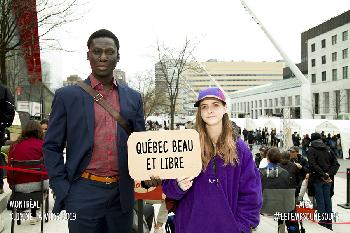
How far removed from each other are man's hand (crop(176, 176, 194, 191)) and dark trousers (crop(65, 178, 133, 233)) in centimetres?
45

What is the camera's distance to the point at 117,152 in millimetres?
2717

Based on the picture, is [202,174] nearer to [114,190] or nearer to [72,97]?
[114,190]

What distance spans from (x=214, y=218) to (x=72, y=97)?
1.26 meters

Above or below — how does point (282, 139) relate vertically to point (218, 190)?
below

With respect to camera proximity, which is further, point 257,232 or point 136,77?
point 136,77

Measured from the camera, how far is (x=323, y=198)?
318 inches

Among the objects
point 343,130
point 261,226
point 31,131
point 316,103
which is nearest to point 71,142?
point 31,131

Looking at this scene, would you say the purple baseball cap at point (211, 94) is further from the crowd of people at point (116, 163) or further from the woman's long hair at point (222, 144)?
the woman's long hair at point (222, 144)

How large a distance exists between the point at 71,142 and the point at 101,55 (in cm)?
64

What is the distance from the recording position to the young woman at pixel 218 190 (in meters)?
2.70

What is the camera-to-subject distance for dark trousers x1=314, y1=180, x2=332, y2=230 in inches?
313

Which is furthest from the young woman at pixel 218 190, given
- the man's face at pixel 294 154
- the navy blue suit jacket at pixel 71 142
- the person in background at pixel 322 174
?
the man's face at pixel 294 154

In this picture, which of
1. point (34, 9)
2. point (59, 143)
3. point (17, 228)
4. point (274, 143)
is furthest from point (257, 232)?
point (274, 143)

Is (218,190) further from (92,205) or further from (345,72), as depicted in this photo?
(345,72)
